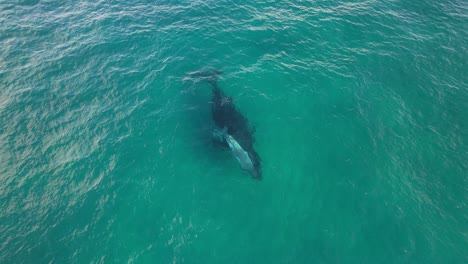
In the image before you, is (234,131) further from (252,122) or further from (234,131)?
(252,122)

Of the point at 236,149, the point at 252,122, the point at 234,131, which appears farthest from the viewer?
the point at 252,122

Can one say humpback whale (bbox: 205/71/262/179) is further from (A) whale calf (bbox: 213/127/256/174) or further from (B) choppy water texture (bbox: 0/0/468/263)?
(B) choppy water texture (bbox: 0/0/468/263)

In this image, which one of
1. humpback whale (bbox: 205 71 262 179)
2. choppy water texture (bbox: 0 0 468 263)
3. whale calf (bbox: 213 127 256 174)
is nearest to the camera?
choppy water texture (bbox: 0 0 468 263)

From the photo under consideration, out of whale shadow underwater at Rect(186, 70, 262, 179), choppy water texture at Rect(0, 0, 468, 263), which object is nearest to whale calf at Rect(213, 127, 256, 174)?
whale shadow underwater at Rect(186, 70, 262, 179)

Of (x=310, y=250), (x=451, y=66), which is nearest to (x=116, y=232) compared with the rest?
(x=310, y=250)

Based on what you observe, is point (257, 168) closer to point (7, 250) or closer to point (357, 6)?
point (7, 250)

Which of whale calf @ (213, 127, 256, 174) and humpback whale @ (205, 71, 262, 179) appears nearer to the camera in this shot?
whale calf @ (213, 127, 256, 174)

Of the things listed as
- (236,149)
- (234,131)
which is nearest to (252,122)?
(234,131)
